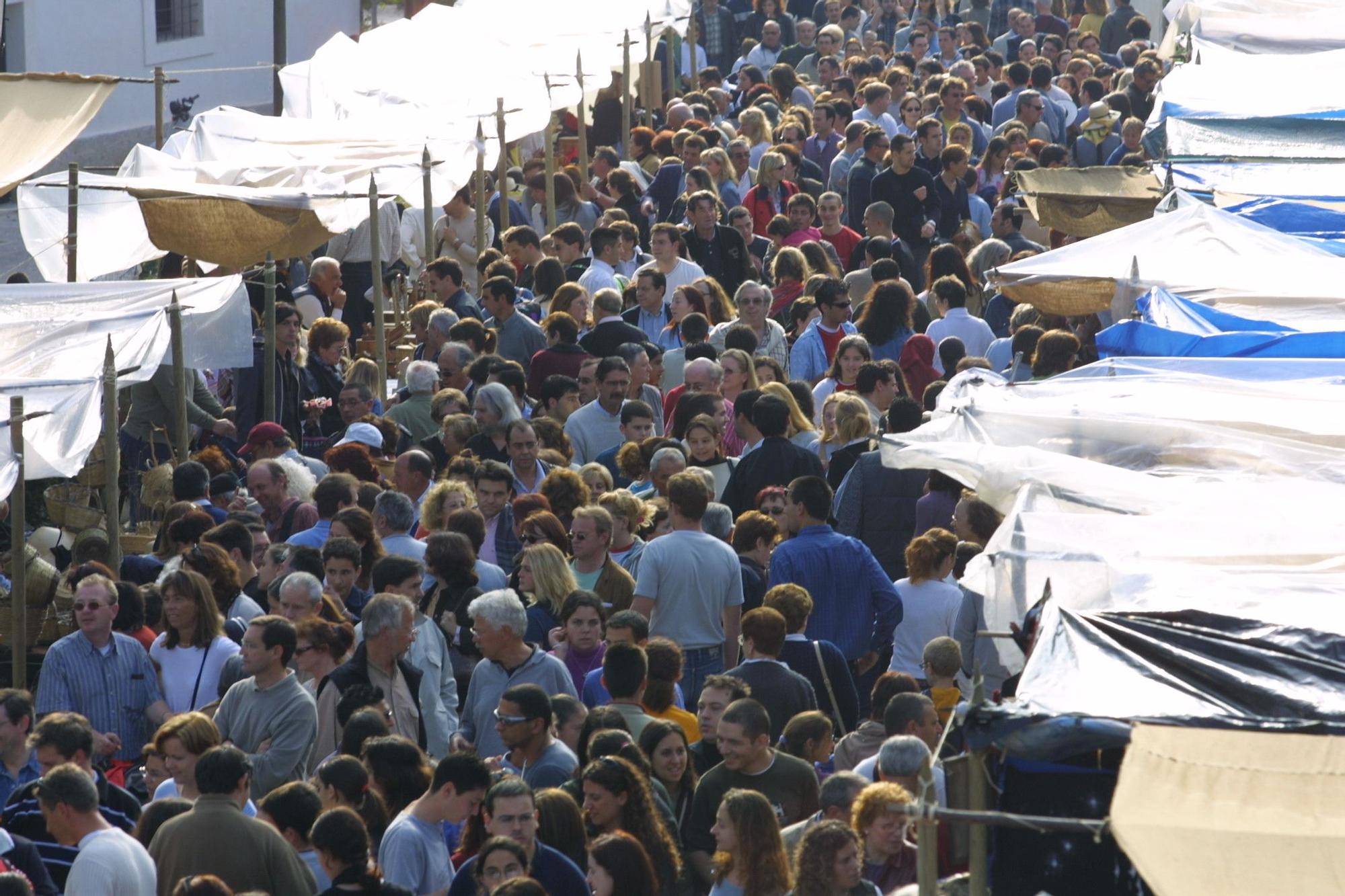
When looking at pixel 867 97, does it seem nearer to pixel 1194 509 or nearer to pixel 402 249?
pixel 402 249

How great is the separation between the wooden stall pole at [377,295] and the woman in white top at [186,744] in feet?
20.7

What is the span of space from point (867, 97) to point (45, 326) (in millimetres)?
11750

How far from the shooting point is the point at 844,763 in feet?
26.6

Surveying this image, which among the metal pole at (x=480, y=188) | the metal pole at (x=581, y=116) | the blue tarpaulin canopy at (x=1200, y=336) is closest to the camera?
the blue tarpaulin canopy at (x=1200, y=336)

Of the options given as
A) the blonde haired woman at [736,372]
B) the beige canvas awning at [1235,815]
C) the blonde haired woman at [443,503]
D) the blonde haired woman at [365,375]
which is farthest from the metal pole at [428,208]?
Answer: the beige canvas awning at [1235,815]

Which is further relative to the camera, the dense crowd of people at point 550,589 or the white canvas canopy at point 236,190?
the white canvas canopy at point 236,190

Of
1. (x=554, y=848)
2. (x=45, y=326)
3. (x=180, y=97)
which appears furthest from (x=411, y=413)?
(x=180, y=97)

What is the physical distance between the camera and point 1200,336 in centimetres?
1120

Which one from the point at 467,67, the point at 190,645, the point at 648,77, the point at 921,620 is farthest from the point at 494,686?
the point at 648,77

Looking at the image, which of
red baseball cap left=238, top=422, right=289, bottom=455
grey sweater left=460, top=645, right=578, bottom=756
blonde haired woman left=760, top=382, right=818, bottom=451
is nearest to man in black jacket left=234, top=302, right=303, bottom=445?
red baseball cap left=238, top=422, right=289, bottom=455

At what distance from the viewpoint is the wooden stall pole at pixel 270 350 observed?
1301 centimetres

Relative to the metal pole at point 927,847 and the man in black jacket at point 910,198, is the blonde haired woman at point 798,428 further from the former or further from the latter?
the man in black jacket at point 910,198

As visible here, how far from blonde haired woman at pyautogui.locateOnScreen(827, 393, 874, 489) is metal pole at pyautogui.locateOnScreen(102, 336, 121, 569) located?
11.5ft

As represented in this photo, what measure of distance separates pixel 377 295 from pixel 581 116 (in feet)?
18.9
